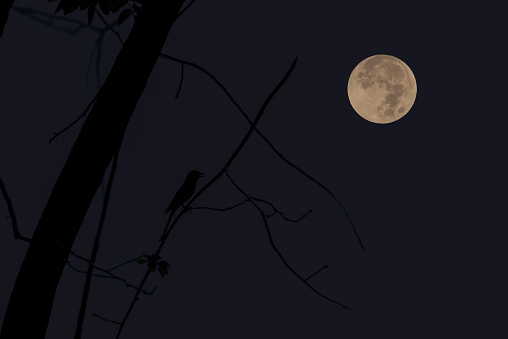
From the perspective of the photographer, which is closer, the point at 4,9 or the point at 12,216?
the point at 12,216

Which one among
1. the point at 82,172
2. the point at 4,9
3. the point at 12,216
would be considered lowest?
the point at 12,216

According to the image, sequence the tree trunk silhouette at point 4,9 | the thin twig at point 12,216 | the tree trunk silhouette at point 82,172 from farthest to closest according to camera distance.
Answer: the tree trunk silhouette at point 82,172
the tree trunk silhouette at point 4,9
the thin twig at point 12,216

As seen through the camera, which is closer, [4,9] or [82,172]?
[4,9]

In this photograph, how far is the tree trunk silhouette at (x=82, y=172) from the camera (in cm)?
170

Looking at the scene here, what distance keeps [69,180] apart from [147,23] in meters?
0.57

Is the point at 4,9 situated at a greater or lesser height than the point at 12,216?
greater

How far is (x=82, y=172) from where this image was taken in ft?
5.80

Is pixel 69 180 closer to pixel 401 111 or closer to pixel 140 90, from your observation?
pixel 140 90

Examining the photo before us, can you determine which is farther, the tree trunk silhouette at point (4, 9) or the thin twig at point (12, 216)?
the tree trunk silhouette at point (4, 9)

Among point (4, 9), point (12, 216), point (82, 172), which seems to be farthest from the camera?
point (82, 172)

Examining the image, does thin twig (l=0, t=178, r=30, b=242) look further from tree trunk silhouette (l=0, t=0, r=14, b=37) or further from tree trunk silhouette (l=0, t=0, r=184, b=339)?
tree trunk silhouette (l=0, t=0, r=14, b=37)

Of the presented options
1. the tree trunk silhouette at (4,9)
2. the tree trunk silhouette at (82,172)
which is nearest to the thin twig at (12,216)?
the tree trunk silhouette at (82,172)

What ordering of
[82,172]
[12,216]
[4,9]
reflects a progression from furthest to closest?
[82,172] < [4,9] < [12,216]

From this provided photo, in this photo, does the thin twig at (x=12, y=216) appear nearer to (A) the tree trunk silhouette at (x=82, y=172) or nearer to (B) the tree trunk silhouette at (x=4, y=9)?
(A) the tree trunk silhouette at (x=82, y=172)
